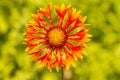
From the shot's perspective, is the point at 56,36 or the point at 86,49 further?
the point at 86,49

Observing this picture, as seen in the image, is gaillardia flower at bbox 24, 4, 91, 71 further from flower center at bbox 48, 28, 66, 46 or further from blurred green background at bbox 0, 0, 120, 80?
blurred green background at bbox 0, 0, 120, 80

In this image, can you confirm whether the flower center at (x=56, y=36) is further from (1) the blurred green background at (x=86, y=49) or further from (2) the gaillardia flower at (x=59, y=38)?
(1) the blurred green background at (x=86, y=49)

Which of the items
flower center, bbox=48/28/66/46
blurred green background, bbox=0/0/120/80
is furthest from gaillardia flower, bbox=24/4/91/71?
blurred green background, bbox=0/0/120/80

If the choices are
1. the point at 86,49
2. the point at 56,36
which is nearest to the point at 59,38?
the point at 56,36

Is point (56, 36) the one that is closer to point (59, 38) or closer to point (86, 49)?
point (59, 38)

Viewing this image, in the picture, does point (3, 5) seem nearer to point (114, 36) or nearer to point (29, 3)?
point (29, 3)
